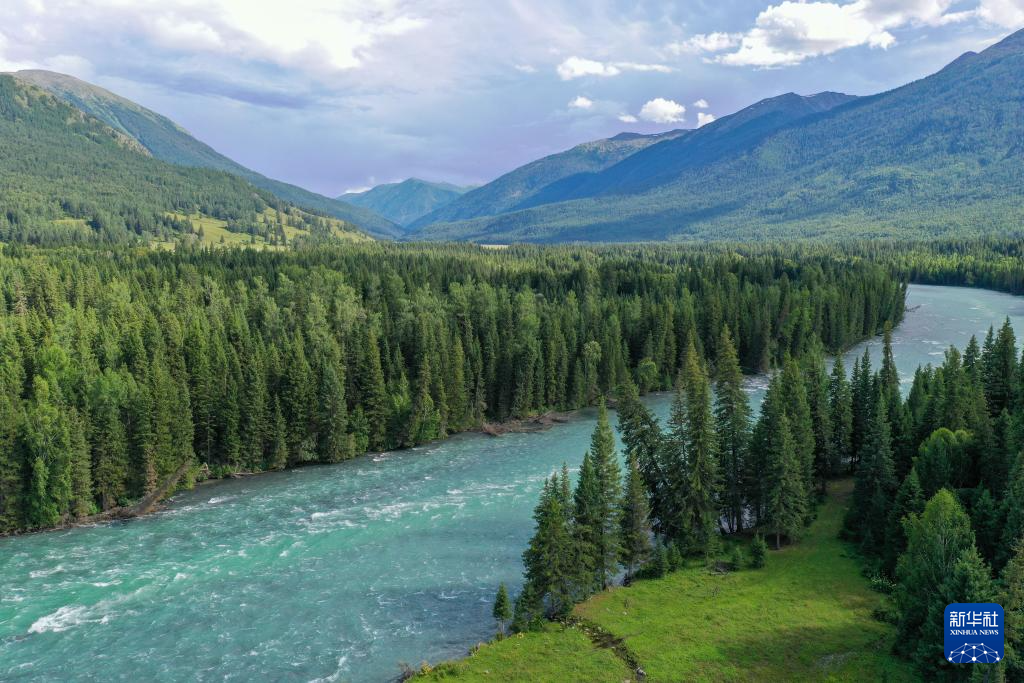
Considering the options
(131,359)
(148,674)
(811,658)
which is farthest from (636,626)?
(131,359)

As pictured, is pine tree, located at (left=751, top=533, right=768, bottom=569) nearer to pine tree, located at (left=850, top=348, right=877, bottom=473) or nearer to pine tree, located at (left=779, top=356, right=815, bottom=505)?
pine tree, located at (left=779, top=356, right=815, bottom=505)

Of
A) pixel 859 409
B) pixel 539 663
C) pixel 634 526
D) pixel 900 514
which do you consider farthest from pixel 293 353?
pixel 900 514

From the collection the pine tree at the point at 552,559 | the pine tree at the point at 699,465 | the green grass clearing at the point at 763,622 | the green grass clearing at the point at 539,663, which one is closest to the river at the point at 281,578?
the green grass clearing at the point at 539,663

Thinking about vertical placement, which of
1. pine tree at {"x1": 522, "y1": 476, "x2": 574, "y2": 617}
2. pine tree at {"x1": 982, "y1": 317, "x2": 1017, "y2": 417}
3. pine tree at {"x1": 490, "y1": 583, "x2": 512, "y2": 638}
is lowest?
pine tree at {"x1": 490, "y1": 583, "x2": 512, "y2": 638}

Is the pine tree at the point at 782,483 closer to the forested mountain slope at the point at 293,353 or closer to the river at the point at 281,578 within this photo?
the forested mountain slope at the point at 293,353

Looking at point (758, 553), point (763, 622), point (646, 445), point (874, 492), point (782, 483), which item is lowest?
point (763, 622)

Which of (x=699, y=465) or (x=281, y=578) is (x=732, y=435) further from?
(x=281, y=578)

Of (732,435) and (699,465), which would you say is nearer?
(699,465)

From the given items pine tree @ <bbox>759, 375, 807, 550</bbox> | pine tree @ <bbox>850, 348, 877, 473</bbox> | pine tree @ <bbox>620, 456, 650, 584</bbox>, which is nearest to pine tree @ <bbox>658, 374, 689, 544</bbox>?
pine tree @ <bbox>620, 456, 650, 584</bbox>
